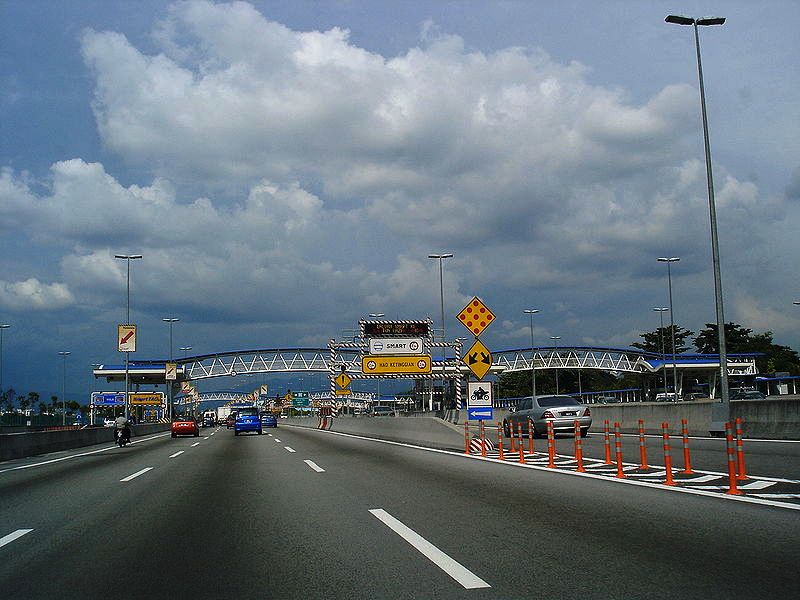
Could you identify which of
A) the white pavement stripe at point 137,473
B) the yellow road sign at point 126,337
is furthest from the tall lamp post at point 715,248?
the yellow road sign at point 126,337

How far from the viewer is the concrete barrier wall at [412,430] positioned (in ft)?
85.1

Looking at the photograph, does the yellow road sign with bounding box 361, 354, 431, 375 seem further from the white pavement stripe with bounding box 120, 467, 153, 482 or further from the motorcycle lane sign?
the white pavement stripe with bounding box 120, 467, 153, 482

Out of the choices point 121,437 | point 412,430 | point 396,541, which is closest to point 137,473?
point 396,541

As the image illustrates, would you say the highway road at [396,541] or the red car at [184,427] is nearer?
the highway road at [396,541]

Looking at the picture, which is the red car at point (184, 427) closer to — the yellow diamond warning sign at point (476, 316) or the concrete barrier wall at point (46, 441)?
the concrete barrier wall at point (46, 441)

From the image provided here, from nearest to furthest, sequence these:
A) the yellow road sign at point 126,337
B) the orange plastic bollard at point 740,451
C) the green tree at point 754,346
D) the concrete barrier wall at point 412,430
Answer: the orange plastic bollard at point 740,451, the concrete barrier wall at point 412,430, the yellow road sign at point 126,337, the green tree at point 754,346

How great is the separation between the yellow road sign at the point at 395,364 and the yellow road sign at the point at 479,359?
981 inches

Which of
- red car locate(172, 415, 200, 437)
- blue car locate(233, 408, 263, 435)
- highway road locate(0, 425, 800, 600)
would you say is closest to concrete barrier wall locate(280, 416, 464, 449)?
blue car locate(233, 408, 263, 435)

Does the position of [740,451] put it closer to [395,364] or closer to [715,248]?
[715,248]

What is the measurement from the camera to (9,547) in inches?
331

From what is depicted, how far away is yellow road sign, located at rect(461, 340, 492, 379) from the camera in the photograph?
23266mm

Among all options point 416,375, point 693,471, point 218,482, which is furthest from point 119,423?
point 693,471

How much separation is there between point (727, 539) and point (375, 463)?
11.7m

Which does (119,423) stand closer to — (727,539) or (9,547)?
(9,547)
